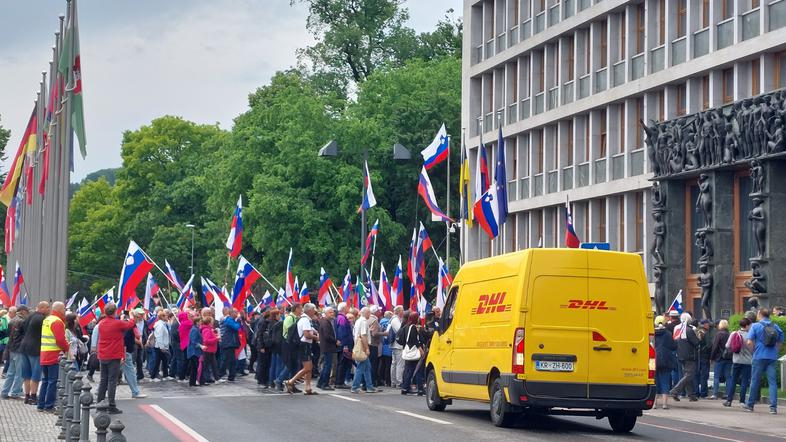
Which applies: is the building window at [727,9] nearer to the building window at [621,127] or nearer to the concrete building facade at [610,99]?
the concrete building facade at [610,99]

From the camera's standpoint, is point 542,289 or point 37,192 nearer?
point 542,289

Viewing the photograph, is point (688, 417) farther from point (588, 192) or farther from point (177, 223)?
point (177, 223)

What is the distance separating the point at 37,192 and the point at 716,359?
21.0m

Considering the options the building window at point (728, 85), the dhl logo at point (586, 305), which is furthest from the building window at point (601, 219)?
the dhl logo at point (586, 305)

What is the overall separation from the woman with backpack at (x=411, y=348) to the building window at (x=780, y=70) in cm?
1467

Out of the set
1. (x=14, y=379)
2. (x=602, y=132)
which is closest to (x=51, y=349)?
(x=14, y=379)

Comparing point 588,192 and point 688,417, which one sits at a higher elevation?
point 588,192

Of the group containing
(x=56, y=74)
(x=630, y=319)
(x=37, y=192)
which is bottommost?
(x=630, y=319)

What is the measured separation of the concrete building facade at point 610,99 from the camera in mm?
41625

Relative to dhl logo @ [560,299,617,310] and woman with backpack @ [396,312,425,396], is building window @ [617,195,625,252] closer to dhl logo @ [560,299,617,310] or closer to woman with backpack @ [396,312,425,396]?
woman with backpack @ [396,312,425,396]

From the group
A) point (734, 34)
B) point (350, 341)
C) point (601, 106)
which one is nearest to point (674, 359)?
point (350, 341)

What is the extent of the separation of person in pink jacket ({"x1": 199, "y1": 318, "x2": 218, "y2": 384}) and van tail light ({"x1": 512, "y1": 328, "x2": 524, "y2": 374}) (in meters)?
14.5

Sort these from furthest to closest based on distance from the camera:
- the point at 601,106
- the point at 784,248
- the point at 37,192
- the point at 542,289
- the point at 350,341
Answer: the point at 601,106 → the point at 37,192 → the point at 784,248 → the point at 350,341 → the point at 542,289

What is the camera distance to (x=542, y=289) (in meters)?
20.1
